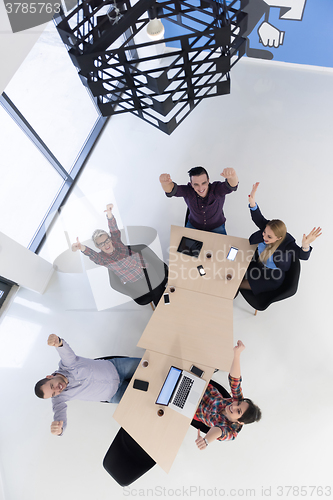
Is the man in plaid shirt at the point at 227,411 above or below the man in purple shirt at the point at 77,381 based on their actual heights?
above

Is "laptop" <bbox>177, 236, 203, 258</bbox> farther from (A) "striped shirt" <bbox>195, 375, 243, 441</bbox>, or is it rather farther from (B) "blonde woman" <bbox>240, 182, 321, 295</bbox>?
(A) "striped shirt" <bbox>195, 375, 243, 441</bbox>

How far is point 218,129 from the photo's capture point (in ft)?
14.9

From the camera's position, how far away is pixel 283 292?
2.85 meters

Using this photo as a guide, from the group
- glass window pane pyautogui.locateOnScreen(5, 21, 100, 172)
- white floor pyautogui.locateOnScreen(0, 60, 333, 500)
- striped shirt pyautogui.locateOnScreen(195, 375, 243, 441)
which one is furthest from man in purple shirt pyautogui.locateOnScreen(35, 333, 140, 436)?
glass window pane pyautogui.locateOnScreen(5, 21, 100, 172)

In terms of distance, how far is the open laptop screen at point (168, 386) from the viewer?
2533 millimetres

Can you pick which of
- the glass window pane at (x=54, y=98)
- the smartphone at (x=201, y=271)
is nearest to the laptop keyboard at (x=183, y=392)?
the smartphone at (x=201, y=271)

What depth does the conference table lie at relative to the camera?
2.47 m

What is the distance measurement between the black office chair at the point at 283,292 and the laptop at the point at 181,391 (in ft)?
3.11

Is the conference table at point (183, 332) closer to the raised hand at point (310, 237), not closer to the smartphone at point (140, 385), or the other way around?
the smartphone at point (140, 385)

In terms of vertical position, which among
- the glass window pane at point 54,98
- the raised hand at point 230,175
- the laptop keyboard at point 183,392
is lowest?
the laptop keyboard at point 183,392

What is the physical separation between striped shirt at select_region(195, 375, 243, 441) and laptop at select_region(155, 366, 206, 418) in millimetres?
173

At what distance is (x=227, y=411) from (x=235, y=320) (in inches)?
46.4

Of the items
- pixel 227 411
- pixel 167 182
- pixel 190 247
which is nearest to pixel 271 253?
pixel 190 247

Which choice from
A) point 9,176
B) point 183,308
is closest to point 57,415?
point 183,308
